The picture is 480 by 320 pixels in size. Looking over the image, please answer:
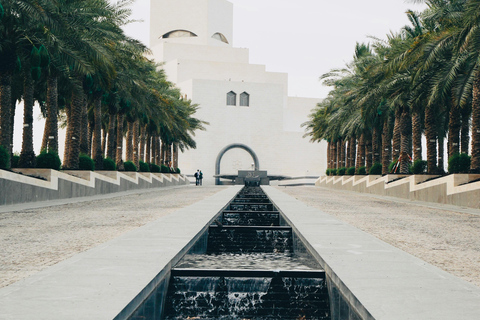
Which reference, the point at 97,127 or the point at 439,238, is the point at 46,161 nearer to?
the point at 97,127

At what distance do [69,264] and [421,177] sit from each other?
66.4ft

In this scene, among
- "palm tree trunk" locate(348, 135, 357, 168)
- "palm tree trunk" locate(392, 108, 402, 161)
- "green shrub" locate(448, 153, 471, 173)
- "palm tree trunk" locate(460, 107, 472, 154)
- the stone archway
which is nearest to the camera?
"green shrub" locate(448, 153, 471, 173)

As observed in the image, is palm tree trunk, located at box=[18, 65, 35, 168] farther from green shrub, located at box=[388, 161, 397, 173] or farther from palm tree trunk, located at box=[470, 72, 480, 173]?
green shrub, located at box=[388, 161, 397, 173]

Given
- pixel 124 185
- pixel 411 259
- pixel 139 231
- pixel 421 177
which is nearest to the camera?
pixel 411 259

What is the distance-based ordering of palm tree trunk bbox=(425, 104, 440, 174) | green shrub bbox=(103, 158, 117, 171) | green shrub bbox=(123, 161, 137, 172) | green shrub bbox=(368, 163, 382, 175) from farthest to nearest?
green shrub bbox=(123, 161, 137, 172), green shrub bbox=(368, 163, 382, 175), green shrub bbox=(103, 158, 117, 171), palm tree trunk bbox=(425, 104, 440, 174)

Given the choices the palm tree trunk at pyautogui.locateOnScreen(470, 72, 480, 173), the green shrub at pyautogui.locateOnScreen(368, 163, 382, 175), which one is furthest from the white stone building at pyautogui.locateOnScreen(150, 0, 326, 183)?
the palm tree trunk at pyautogui.locateOnScreen(470, 72, 480, 173)

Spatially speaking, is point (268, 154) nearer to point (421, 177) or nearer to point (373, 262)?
point (421, 177)

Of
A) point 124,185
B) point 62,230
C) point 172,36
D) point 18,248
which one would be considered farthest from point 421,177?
point 172,36

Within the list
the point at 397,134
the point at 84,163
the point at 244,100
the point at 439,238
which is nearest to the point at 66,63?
the point at 84,163

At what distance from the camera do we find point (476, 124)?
715 inches

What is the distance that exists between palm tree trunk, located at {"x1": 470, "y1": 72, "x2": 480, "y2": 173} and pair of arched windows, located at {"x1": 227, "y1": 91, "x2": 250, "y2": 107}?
5397cm

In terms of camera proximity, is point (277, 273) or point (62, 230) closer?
point (277, 273)

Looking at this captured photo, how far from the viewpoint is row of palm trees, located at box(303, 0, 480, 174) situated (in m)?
17.5

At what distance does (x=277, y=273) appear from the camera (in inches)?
203
